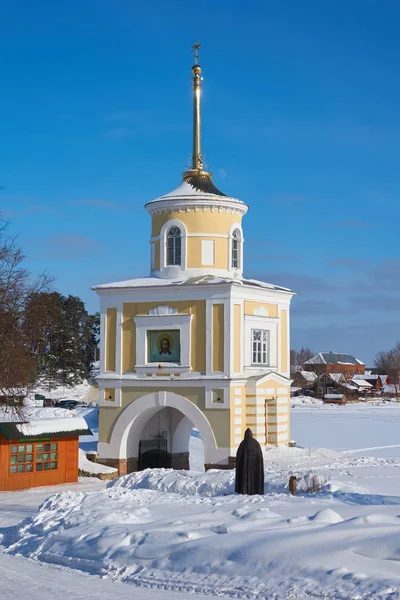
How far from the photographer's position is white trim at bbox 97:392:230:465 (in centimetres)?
2764

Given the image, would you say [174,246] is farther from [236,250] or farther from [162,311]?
[162,311]

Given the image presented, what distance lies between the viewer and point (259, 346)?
2911 cm

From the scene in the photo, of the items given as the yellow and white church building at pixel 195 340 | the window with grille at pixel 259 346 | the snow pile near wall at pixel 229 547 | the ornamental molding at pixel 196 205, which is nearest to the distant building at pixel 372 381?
the yellow and white church building at pixel 195 340

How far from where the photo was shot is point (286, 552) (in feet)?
37.9

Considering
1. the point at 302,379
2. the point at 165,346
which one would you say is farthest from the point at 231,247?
the point at 302,379

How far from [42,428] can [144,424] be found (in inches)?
201

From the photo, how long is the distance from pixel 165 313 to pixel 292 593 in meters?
18.2

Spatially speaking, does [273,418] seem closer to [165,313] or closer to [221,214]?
[165,313]

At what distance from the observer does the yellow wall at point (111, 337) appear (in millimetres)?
29250

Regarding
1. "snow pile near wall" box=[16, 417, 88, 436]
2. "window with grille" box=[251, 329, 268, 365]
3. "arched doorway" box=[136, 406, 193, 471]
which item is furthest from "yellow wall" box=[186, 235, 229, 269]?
"snow pile near wall" box=[16, 417, 88, 436]

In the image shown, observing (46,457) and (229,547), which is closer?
(229,547)

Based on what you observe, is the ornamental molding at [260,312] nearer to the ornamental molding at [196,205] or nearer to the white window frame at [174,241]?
the white window frame at [174,241]

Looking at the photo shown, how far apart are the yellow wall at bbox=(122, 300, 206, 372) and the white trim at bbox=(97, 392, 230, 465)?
3.90ft

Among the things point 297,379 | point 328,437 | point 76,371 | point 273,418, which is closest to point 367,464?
point 273,418
